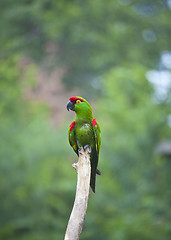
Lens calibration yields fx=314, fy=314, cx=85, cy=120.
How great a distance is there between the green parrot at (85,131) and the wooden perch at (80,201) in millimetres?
168

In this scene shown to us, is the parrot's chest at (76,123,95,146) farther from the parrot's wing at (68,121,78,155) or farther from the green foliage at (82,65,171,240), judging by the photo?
the green foliage at (82,65,171,240)

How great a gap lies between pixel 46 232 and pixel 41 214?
40 centimetres

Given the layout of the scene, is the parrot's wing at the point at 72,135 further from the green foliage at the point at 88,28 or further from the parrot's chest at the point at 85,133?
the green foliage at the point at 88,28

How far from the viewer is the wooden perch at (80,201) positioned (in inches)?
81.7

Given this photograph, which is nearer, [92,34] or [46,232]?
[46,232]

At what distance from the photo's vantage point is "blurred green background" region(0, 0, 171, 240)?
626 cm

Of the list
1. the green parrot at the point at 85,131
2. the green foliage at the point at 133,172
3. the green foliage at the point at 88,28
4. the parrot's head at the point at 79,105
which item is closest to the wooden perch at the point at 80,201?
the green parrot at the point at 85,131

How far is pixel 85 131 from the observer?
9.01 ft

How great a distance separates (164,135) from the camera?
6.68m

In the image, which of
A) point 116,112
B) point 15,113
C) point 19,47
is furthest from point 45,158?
point 19,47

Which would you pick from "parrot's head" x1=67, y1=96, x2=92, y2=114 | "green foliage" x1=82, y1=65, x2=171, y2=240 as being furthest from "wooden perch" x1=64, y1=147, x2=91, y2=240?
"green foliage" x1=82, y1=65, x2=171, y2=240

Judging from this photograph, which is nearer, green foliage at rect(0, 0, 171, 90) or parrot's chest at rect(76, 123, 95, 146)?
parrot's chest at rect(76, 123, 95, 146)

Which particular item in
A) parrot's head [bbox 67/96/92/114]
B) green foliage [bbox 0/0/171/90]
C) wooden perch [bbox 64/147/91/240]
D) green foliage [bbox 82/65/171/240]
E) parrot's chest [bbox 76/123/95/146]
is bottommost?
wooden perch [bbox 64/147/91/240]

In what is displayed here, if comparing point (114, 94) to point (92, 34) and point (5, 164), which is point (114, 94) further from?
point (5, 164)
